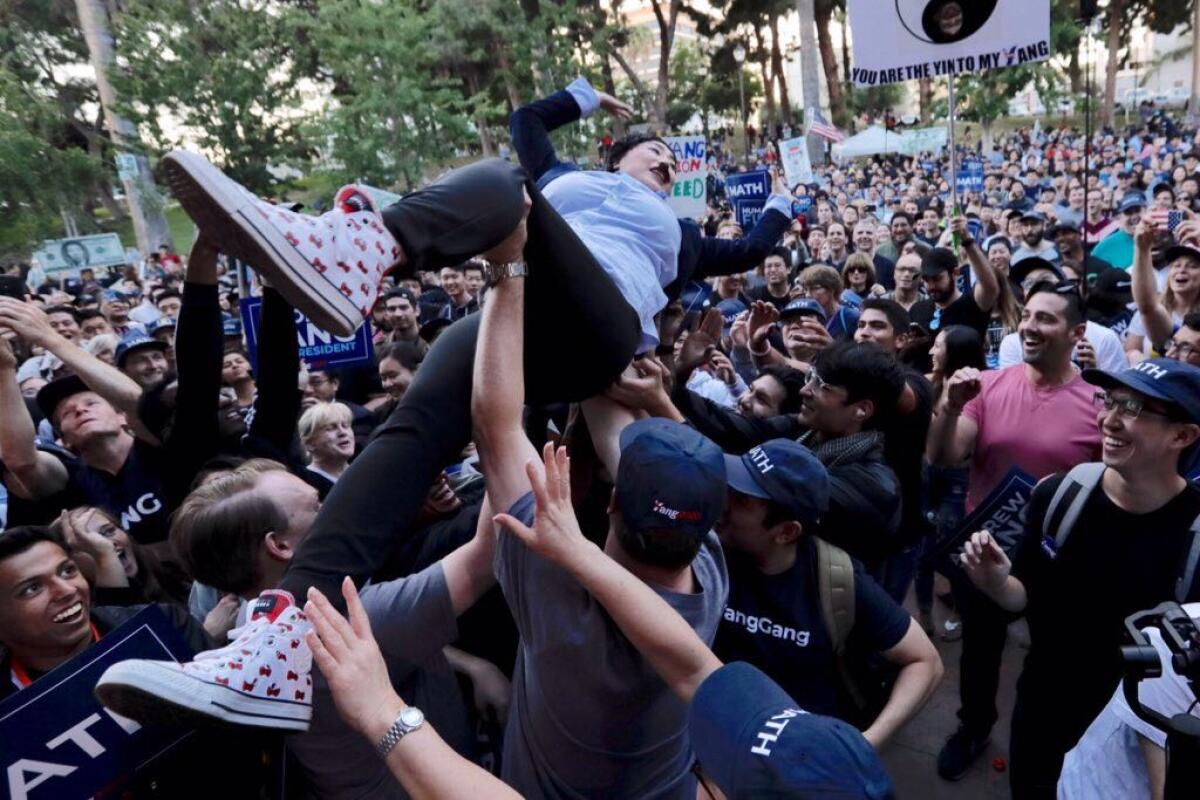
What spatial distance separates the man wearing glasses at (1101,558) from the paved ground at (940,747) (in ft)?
2.36

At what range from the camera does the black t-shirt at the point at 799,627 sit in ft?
7.39

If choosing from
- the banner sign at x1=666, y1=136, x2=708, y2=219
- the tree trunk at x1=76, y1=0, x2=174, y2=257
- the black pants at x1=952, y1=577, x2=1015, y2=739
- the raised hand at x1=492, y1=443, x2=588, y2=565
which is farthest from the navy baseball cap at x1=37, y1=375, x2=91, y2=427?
the tree trunk at x1=76, y1=0, x2=174, y2=257

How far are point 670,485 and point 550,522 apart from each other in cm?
24

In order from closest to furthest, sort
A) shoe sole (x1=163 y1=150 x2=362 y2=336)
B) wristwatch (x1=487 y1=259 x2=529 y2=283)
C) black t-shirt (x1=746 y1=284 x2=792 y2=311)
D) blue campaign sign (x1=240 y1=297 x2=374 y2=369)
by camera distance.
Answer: shoe sole (x1=163 y1=150 x2=362 y2=336) → wristwatch (x1=487 y1=259 x2=529 y2=283) → blue campaign sign (x1=240 y1=297 x2=374 y2=369) → black t-shirt (x1=746 y1=284 x2=792 y2=311)

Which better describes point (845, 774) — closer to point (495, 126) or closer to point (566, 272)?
point (566, 272)

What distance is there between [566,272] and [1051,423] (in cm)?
236

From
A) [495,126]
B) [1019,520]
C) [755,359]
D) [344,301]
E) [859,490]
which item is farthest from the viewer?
[495,126]

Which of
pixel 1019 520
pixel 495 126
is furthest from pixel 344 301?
pixel 495 126

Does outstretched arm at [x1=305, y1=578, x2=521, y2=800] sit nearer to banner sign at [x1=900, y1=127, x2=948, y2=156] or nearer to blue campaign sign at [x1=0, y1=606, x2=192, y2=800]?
blue campaign sign at [x1=0, y1=606, x2=192, y2=800]

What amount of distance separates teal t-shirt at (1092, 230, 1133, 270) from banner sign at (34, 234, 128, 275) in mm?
13996

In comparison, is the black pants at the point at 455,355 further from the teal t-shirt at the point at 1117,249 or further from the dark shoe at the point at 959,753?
the teal t-shirt at the point at 1117,249

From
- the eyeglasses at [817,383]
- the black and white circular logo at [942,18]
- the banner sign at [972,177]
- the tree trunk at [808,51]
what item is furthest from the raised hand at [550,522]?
the tree trunk at [808,51]

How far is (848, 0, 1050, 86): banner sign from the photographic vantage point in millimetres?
5262

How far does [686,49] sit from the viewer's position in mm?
49000
